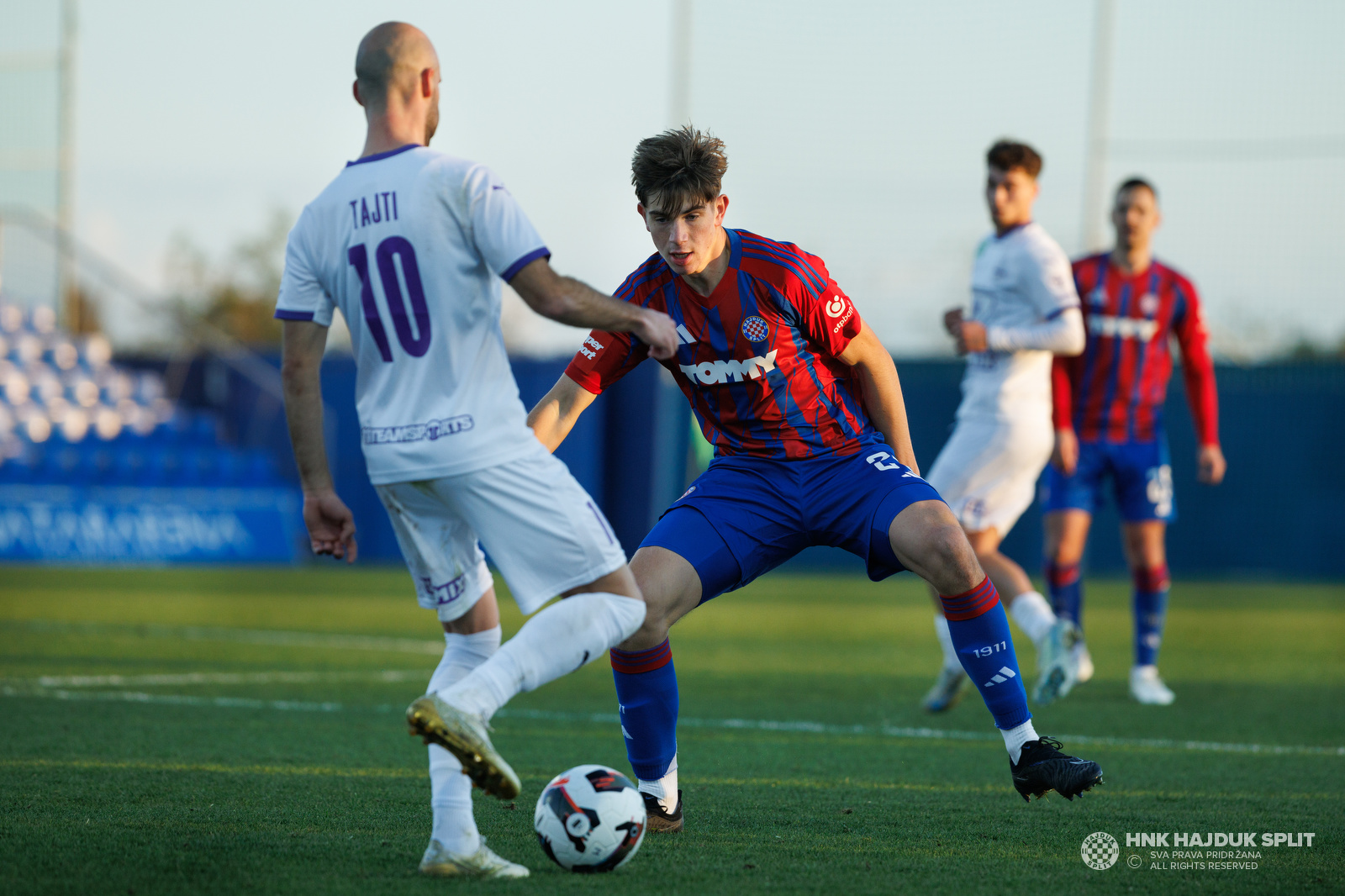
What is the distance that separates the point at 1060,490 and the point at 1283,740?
196cm

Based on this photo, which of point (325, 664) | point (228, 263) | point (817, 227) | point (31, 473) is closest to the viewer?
point (325, 664)

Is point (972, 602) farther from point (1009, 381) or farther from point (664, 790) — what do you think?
point (1009, 381)

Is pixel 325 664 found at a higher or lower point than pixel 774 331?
lower

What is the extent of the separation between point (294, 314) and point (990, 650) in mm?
2259

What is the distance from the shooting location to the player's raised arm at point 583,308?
3.36m

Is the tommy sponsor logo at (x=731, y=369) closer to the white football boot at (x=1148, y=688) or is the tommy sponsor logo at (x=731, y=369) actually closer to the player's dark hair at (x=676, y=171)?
the player's dark hair at (x=676, y=171)

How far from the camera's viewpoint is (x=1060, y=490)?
7.61 meters

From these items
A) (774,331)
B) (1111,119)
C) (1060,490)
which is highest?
(1111,119)

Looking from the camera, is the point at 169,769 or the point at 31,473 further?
the point at 31,473

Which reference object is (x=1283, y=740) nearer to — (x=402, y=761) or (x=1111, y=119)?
(x=402, y=761)

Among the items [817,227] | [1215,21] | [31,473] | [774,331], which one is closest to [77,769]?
[774,331]

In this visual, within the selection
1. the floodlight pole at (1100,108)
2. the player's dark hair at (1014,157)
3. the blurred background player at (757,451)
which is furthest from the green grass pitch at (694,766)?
the floodlight pole at (1100,108)

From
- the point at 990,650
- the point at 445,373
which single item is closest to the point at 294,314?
the point at 445,373

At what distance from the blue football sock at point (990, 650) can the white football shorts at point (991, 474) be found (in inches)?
103
